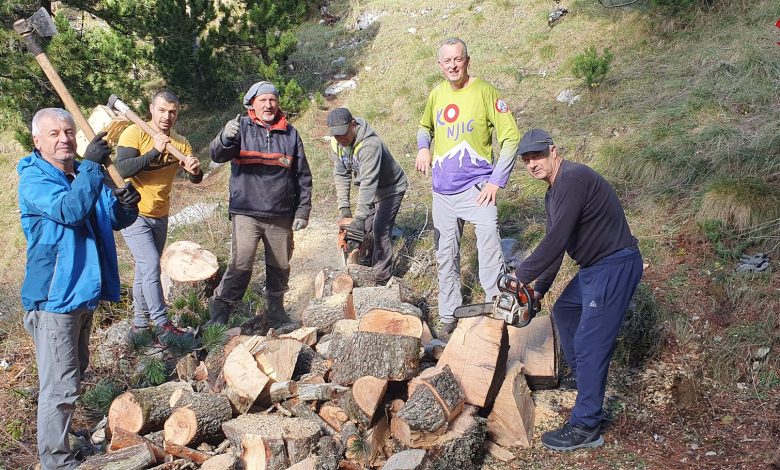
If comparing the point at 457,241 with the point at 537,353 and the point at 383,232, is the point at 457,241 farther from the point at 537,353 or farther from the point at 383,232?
the point at 383,232

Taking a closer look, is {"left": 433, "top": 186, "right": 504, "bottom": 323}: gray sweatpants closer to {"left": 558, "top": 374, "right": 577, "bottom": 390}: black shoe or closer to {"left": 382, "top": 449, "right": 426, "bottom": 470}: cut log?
{"left": 558, "top": 374, "right": 577, "bottom": 390}: black shoe

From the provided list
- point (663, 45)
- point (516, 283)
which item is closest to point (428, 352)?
point (516, 283)

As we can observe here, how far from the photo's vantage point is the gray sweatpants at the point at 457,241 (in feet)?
13.4

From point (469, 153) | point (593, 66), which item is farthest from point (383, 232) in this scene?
point (593, 66)

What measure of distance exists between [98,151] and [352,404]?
186 centimetres

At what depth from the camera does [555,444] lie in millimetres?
3232

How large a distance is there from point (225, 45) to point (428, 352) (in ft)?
27.4

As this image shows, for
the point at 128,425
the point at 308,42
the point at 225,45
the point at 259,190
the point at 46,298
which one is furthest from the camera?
the point at 308,42

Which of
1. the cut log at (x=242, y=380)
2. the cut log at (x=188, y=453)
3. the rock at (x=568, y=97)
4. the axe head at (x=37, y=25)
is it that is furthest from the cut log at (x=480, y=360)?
the rock at (x=568, y=97)

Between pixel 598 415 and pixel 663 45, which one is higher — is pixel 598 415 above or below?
below

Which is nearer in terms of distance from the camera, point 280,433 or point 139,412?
point 280,433

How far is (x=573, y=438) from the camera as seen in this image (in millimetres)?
3229

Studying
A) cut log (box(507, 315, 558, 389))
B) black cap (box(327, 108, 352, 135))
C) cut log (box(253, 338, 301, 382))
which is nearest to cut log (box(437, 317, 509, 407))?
cut log (box(507, 315, 558, 389))

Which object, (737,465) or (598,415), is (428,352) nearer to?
(598,415)
